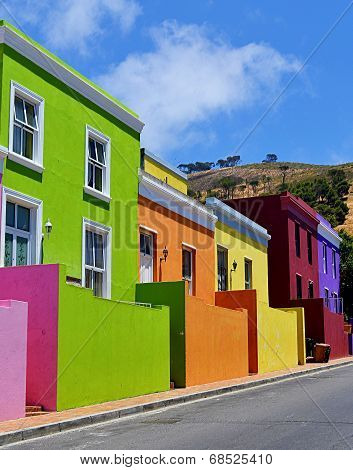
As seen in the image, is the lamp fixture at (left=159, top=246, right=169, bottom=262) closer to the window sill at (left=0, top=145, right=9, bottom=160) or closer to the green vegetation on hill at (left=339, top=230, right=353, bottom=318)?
the window sill at (left=0, top=145, right=9, bottom=160)

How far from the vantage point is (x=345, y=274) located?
165 feet

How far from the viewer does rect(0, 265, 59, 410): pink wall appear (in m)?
13.3

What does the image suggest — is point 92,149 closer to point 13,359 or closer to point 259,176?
point 13,359

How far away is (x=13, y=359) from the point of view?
12.3 metres

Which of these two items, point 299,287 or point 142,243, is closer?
point 142,243

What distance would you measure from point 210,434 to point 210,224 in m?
15.8

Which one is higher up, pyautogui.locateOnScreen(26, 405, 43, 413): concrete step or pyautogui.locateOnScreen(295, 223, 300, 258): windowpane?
pyautogui.locateOnScreen(295, 223, 300, 258): windowpane

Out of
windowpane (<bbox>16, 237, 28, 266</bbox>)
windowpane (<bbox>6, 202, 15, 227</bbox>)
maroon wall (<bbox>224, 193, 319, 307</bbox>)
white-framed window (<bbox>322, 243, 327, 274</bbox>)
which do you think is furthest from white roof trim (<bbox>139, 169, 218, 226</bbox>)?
white-framed window (<bbox>322, 243, 327, 274</bbox>)

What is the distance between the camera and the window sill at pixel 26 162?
1516 centimetres

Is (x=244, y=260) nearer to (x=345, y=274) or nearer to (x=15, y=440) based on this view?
(x=15, y=440)

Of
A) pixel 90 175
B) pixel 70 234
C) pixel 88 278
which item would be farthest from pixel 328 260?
pixel 70 234

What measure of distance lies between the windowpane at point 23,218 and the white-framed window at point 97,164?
2.38 metres

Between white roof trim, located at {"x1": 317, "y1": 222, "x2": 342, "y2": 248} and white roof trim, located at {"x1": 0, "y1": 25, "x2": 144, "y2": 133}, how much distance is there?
24815mm

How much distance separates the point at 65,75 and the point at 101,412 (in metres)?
8.58
